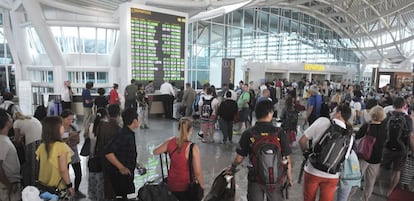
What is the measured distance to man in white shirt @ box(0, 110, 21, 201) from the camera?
9.31ft

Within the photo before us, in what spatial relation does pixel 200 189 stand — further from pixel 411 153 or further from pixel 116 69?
pixel 116 69

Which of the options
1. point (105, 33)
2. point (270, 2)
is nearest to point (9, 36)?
point (105, 33)

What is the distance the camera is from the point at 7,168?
9.52ft

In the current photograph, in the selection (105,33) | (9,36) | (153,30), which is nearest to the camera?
(153,30)

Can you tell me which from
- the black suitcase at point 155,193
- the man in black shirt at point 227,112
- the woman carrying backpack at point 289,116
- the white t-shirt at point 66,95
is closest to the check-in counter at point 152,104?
the white t-shirt at point 66,95

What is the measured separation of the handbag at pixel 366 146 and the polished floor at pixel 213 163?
2.45 ft

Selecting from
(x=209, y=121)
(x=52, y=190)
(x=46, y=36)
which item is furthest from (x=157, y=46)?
(x=46, y=36)

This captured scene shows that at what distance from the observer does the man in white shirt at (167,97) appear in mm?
10414

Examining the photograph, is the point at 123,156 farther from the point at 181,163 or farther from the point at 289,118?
the point at 289,118

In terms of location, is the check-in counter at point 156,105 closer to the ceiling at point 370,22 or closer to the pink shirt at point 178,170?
the pink shirt at point 178,170

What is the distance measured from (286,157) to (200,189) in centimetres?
87

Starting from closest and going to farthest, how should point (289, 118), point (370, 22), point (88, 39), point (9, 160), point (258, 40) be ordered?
1. point (9, 160)
2. point (289, 118)
3. point (88, 39)
4. point (258, 40)
5. point (370, 22)

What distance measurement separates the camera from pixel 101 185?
3352mm

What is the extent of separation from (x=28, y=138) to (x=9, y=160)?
686mm
